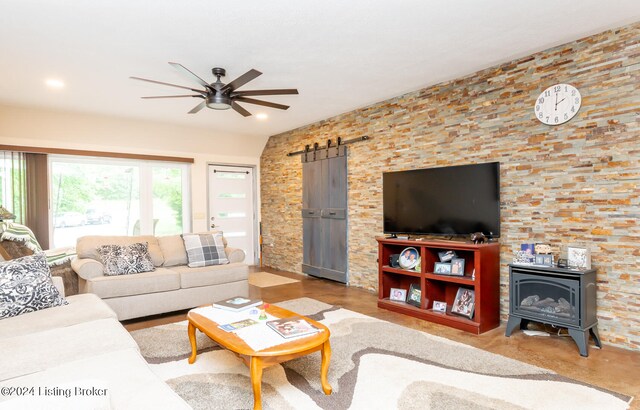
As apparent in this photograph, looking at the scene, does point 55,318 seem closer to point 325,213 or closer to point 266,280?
point 266,280

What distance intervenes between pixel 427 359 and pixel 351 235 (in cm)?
276

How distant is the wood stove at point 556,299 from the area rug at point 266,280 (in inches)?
130

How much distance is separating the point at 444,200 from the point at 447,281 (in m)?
0.85

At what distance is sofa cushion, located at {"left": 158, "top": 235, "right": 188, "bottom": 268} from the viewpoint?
14.6 feet

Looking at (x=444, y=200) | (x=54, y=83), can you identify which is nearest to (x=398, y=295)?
(x=444, y=200)

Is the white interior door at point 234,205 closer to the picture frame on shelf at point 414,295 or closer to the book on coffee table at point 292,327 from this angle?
the picture frame on shelf at point 414,295

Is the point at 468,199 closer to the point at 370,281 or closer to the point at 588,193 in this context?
the point at 588,193

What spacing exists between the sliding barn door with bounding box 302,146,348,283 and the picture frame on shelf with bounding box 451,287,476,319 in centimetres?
199

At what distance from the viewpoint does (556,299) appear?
3.15 metres

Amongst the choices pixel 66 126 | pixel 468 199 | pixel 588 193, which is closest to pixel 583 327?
pixel 588 193

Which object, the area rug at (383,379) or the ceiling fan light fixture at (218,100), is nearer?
the area rug at (383,379)

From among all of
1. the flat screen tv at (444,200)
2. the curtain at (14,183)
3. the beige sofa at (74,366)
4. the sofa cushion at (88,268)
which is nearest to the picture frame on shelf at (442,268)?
the flat screen tv at (444,200)

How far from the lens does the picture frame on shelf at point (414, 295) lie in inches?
158

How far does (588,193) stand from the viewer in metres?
3.10
